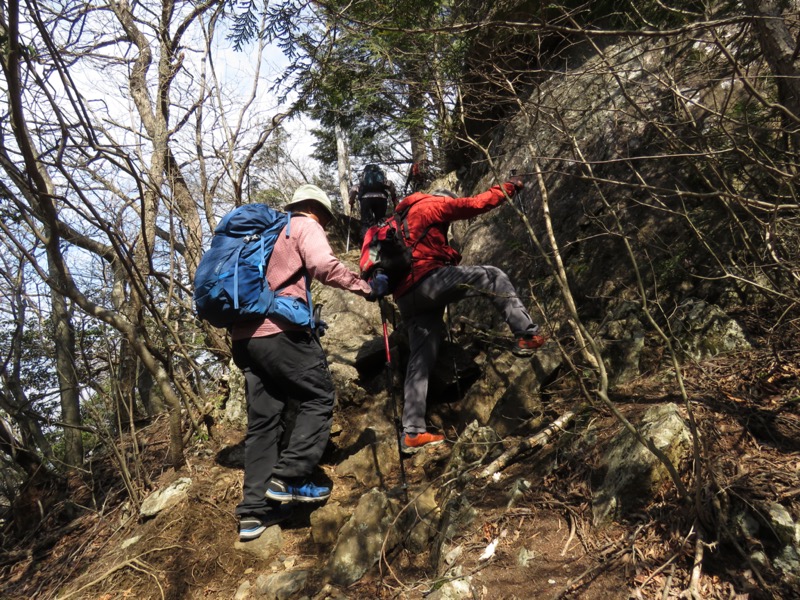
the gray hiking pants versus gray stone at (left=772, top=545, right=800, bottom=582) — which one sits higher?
the gray hiking pants

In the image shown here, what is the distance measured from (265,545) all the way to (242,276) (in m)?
2.04

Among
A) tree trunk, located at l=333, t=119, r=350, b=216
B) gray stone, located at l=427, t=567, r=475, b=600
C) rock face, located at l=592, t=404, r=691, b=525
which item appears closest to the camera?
gray stone, located at l=427, t=567, r=475, b=600

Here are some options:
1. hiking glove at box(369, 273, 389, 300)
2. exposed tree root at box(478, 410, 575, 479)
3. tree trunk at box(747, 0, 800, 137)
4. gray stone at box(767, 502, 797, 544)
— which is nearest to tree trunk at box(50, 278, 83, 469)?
hiking glove at box(369, 273, 389, 300)

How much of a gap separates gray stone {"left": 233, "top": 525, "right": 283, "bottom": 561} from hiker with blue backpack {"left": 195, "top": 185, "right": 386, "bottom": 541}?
6 centimetres

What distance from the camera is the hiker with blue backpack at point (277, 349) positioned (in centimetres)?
366

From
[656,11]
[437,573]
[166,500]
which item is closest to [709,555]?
[437,573]

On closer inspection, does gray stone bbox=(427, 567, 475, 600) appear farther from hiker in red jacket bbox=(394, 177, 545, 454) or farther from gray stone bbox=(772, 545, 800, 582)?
hiker in red jacket bbox=(394, 177, 545, 454)

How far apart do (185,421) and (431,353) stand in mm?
3046

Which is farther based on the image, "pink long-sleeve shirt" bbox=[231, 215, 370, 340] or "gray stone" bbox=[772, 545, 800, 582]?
"pink long-sleeve shirt" bbox=[231, 215, 370, 340]

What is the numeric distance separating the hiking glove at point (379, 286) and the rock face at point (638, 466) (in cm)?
217

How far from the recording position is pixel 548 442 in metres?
3.38

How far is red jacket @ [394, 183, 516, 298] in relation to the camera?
14.0 feet

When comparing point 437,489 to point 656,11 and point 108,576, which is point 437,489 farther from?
point 656,11

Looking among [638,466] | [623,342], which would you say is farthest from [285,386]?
[623,342]
